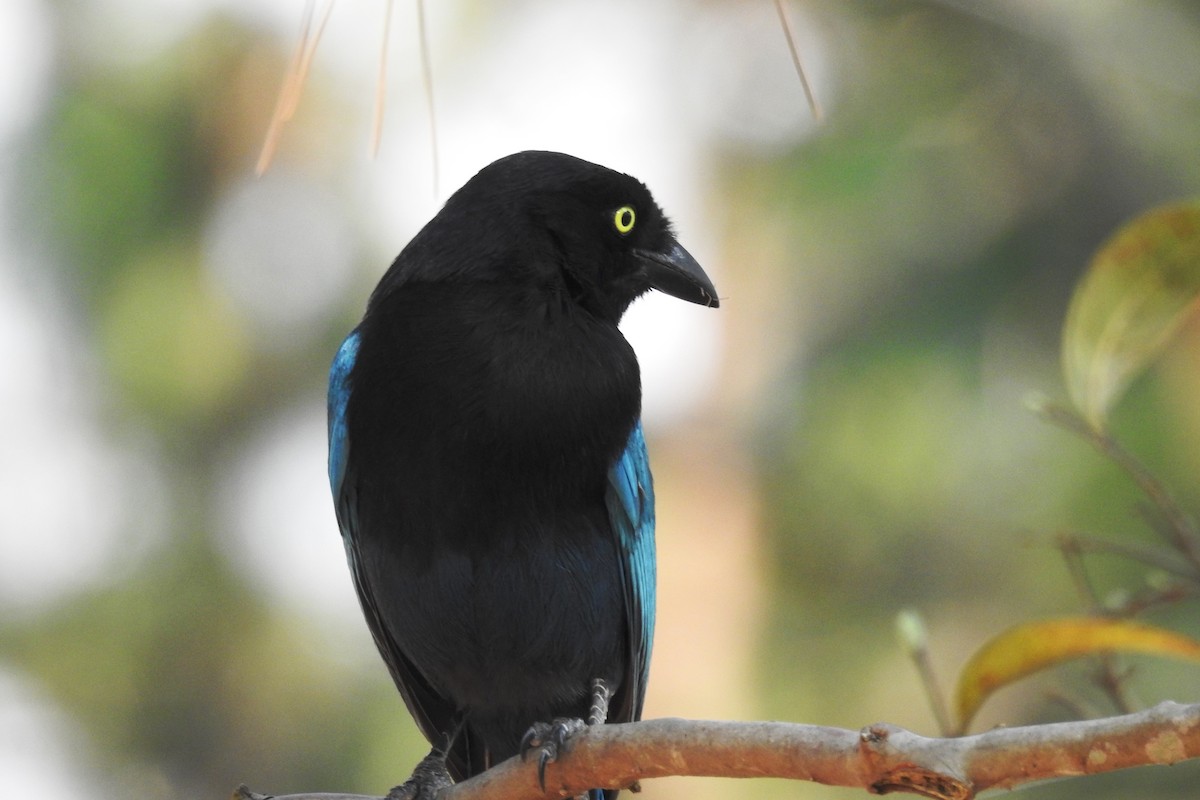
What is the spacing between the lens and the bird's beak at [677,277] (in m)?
3.77

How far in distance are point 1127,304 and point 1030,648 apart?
78 cm

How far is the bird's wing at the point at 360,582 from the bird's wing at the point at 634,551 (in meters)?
0.46

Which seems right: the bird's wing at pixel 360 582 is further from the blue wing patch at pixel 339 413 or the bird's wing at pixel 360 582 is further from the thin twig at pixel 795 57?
the thin twig at pixel 795 57

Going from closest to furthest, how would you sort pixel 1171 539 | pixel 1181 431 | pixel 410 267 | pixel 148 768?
pixel 1171 539 < pixel 410 267 < pixel 1181 431 < pixel 148 768

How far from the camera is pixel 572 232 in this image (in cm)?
363

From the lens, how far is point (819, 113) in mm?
2953

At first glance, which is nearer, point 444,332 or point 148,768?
point 444,332

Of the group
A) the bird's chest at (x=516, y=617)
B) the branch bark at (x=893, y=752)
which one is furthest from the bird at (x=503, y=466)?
the branch bark at (x=893, y=752)

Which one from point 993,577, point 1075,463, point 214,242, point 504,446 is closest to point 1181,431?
point 1075,463

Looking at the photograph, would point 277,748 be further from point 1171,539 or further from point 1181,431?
point 1171,539

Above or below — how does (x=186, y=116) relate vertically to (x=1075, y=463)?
above

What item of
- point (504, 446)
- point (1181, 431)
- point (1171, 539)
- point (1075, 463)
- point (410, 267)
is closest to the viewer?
point (1171, 539)

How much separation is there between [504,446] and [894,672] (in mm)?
5733

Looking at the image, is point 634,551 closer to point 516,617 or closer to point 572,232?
point 516,617
